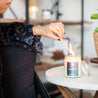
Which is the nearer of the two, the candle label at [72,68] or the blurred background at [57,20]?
the candle label at [72,68]

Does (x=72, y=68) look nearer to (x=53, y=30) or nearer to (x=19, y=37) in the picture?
(x=53, y=30)

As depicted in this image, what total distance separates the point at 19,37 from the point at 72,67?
0.32 meters

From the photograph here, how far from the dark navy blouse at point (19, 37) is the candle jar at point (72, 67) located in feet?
0.61

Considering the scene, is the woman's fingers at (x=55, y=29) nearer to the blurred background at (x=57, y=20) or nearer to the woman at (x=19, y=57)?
the woman at (x=19, y=57)

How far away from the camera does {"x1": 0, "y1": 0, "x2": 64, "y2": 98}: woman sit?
0.90 m

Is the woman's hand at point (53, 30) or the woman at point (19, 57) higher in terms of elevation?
the woman's hand at point (53, 30)

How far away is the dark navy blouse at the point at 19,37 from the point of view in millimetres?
915

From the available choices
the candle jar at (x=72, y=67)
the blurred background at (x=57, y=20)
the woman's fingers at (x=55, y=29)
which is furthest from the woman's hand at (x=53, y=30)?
the blurred background at (x=57, y=20)

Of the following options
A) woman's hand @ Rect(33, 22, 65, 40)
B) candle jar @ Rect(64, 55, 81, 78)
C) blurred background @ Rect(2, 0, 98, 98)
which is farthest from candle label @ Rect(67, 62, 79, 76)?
blurred background @ Rect(2, 0, 98, 98)

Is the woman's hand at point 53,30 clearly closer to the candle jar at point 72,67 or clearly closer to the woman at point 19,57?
the woman at point 19,57

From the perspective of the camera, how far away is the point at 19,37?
92 centimetres

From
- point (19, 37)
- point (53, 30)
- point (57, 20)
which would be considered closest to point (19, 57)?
point (19, 37)

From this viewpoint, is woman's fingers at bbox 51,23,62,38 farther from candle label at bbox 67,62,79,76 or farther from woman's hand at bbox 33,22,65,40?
candle label at bbox 67,62,79,76

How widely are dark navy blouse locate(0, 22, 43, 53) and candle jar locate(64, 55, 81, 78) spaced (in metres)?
0.19
